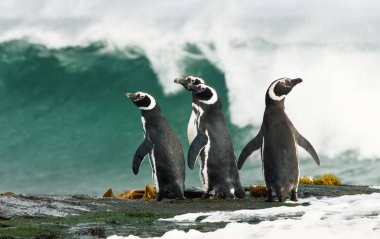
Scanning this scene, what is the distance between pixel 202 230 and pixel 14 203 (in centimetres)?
433

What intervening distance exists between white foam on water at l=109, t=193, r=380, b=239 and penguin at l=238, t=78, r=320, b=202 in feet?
2.73

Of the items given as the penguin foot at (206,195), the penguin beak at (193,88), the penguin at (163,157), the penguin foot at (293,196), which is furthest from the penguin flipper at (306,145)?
the penguin at (163,157)

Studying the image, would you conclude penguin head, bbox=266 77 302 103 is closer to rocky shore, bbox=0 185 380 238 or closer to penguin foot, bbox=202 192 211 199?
rocky shore, bbox=0 185 380 238

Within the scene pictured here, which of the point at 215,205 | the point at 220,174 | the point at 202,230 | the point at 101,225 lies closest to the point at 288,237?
the point at 202,230

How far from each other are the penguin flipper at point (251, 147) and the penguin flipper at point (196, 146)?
Answer: 30.4 inches

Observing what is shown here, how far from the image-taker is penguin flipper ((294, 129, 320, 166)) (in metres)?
16.7

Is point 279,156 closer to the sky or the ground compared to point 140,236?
closer to the sky

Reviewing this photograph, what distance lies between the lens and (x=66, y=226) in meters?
12.6

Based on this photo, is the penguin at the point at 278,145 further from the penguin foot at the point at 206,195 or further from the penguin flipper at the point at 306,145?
the penguin foot at the point at 206,195

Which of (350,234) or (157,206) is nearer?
(350,234)

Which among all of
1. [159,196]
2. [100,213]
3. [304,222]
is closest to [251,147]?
[159,196]

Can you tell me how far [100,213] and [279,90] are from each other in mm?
4240

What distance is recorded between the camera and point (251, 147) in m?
16.7

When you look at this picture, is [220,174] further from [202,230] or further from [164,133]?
[202,230]
